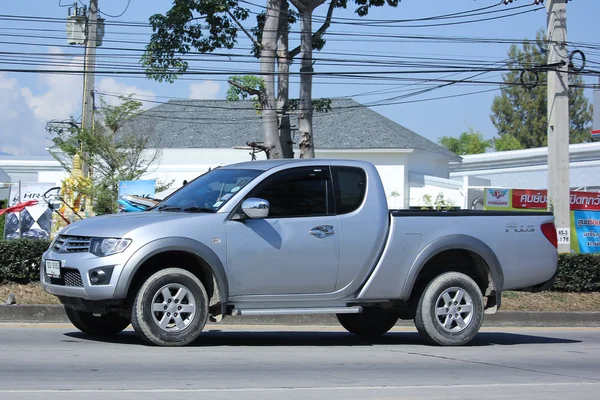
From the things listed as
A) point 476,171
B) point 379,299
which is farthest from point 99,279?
point 476,171

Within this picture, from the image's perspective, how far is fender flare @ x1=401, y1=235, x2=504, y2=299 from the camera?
10.1 m

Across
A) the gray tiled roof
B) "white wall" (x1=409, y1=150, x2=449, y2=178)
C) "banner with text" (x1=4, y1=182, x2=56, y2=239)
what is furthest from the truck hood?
"white wall" (x1=409, y1=150, x2=449, y2=178)

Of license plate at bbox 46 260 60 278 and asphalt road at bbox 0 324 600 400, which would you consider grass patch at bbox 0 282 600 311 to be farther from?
license plate at bbox 46 260 60 278

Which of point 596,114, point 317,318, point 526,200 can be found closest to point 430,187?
point 596,114

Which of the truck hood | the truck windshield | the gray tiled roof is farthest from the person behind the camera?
the gray tiled roof

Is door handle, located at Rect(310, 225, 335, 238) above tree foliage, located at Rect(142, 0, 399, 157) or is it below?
below

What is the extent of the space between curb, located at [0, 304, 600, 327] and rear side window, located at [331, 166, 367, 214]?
4.17 metres

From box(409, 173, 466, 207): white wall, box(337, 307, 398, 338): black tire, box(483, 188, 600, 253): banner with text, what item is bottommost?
box(337, 307, 398, 338): black tire

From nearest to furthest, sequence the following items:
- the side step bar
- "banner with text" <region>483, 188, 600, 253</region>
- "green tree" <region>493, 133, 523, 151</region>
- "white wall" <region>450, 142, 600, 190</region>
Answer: the side step bar, "banner with text" <region>483, 188, 600, 253</region>, "white wall" <region>450, 142, 600, 190</region>, "green tree" <region>493, 133, 523, 151</region>

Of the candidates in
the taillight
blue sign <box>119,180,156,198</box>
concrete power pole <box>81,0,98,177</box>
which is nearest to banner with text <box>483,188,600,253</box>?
blue sign <box>119,180,156,198</box>

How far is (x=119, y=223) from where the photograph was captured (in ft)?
29.8

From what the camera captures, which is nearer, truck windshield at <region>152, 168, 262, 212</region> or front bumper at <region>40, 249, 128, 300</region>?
front bumper at <region>40, 249, 128, 300</region>

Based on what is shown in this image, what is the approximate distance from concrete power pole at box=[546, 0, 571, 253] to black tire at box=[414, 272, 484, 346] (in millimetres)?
9369

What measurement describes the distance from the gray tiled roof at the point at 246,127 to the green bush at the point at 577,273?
27338mm
